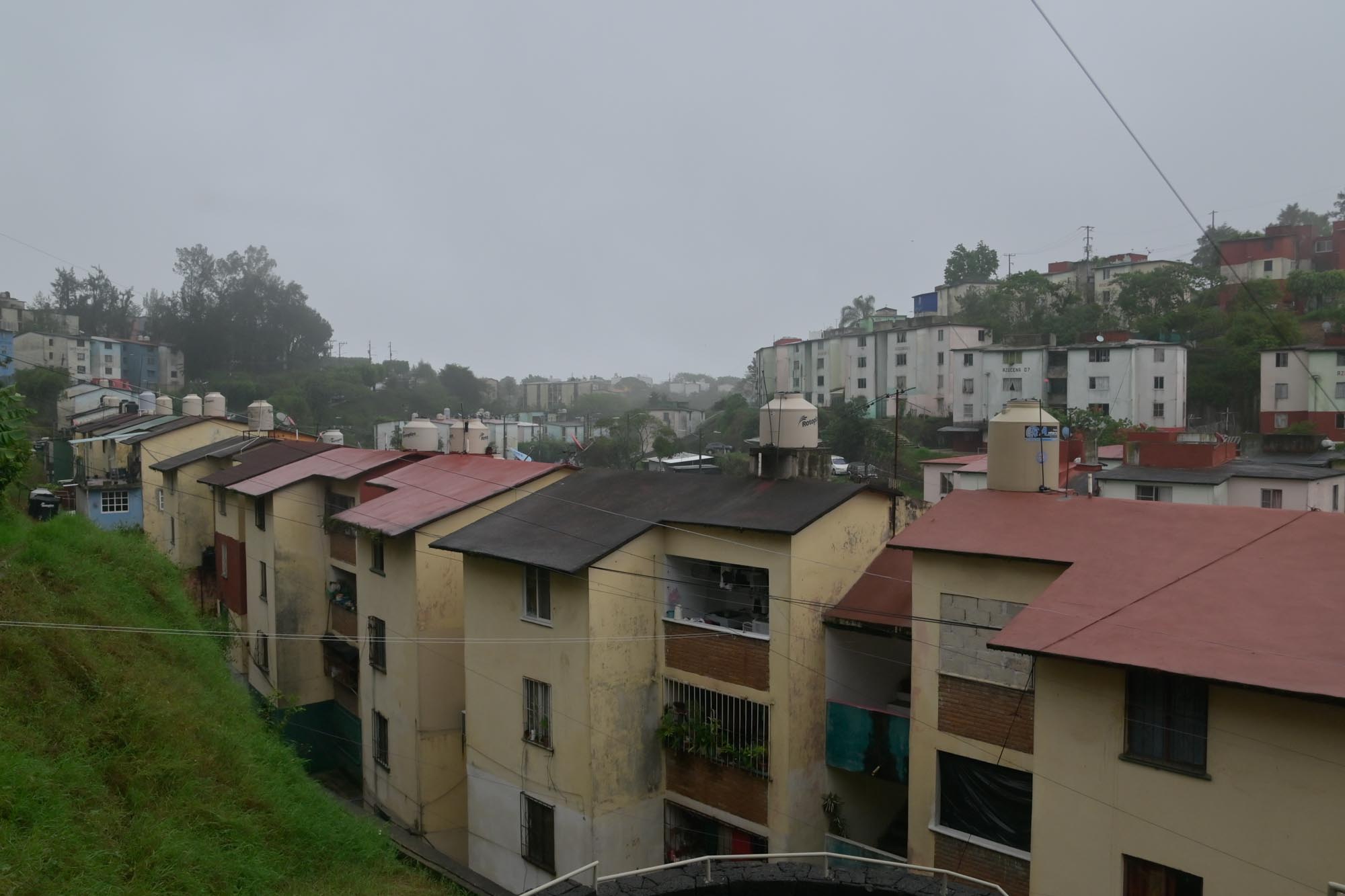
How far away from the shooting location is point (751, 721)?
644 inches

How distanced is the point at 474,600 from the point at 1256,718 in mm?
13985

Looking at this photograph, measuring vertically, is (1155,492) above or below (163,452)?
below

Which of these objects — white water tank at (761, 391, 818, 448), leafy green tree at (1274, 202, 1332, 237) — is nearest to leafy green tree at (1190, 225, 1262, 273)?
leafy green tree at (1274, 202, 1332, 237)

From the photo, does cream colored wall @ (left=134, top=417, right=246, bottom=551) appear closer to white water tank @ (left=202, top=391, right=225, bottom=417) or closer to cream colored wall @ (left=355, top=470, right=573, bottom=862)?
white water tank @ (left=202, top=391, right=225, bottom=417)

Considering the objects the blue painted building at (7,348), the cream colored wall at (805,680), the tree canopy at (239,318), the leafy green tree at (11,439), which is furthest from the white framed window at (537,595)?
the tree canopy at (239,318)

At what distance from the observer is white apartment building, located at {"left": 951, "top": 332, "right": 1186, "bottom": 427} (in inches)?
2201

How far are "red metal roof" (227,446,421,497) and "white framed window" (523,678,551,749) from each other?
35.0 feet

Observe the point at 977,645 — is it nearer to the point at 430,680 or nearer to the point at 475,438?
the point at 430,680

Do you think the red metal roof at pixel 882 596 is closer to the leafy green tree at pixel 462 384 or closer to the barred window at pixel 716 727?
the barred window at pixel 716 727

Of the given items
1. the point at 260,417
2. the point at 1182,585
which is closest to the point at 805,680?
the point at 1182,585

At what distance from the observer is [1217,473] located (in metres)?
32.4

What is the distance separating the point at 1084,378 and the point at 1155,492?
28.5m

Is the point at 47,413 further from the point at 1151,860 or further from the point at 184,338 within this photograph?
the point at 1151,860

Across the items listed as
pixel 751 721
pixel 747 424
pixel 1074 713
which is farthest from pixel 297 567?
pixel 747 424
